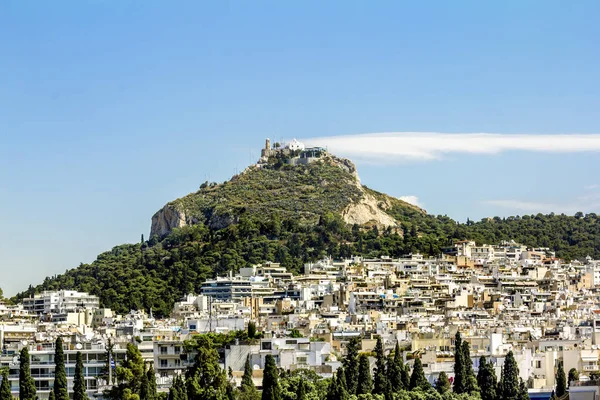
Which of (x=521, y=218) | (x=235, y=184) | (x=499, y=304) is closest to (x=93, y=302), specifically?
(x=499, y=304)

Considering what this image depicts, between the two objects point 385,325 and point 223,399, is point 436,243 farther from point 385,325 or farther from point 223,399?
point 223,399

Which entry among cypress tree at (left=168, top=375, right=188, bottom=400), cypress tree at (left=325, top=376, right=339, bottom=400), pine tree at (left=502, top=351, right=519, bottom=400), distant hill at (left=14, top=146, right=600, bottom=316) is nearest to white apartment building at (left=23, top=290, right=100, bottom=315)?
distant hill at (left=14, top=146, right=600, bottom=316)

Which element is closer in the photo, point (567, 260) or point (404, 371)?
point (404, 371)

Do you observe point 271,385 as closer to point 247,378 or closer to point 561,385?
point 247,378

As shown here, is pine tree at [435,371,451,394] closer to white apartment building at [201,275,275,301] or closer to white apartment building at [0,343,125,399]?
white apartment building at [0,343,125,399]

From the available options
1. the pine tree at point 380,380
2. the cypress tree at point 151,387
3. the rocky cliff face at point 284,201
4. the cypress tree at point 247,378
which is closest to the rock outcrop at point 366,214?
the rocky cliff face at point 284,201

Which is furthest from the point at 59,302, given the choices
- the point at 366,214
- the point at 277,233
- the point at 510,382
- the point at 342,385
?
the point at 510,382
